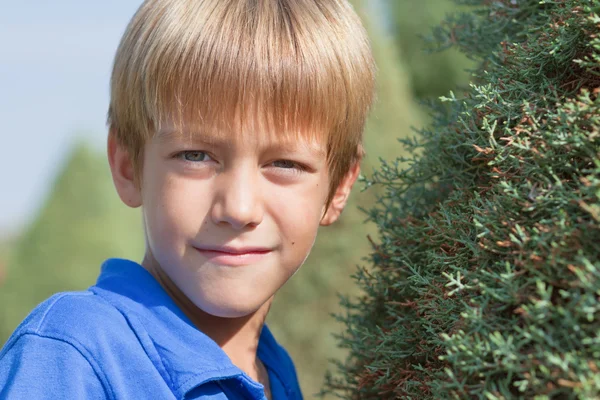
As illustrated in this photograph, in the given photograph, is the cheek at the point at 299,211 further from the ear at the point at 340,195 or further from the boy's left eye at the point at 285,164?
the ear at the point at 340,195

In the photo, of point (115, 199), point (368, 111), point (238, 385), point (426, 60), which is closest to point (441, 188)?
point (368, 111)

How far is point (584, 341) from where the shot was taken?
32.4 inches

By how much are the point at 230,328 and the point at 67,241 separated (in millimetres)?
3545

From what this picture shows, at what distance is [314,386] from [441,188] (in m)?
2.92

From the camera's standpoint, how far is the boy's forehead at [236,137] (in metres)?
1.46

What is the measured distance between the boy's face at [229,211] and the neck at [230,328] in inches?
2.9

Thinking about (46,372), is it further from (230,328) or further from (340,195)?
(340,195)

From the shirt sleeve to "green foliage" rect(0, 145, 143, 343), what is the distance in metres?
3.68

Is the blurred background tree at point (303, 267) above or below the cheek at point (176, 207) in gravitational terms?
below

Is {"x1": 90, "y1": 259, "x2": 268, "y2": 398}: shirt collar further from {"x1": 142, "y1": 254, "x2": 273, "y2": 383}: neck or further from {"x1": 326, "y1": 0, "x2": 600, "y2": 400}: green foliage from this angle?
{"x1": 326, "y1": 0, "x2": 600, "y2": 400}: green foliage

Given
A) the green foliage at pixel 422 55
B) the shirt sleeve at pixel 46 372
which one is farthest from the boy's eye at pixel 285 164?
the green foliage at pixel 422 55

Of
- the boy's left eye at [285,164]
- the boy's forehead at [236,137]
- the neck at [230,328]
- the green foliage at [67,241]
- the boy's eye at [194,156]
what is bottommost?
the green foliage at [67,241]

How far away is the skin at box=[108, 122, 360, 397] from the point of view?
1468mm

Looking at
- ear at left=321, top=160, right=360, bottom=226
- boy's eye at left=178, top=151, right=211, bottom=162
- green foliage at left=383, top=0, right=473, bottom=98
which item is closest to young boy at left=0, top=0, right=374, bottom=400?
boy's eye at left=178, top=151, right=211, bottom=162
